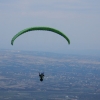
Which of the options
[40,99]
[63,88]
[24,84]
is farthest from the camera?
[24,84]

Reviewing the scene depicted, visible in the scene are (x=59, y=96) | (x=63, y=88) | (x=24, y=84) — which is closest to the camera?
(x=59, y=96)

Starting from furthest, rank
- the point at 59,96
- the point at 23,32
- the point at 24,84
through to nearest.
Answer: the point at 24,84 → the point at 59,96 → the point at 23,32

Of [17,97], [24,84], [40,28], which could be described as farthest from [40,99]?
[40,28]

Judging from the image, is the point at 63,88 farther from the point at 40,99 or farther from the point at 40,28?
the point at 40,28

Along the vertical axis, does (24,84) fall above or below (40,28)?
above

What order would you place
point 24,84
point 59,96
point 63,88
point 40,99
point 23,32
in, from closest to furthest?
point 23,32 → point 40,99 → point 59,96 → point 63,88 → point 24,84

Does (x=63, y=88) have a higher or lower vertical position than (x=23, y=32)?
higher

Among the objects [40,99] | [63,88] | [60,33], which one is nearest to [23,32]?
[60,33]

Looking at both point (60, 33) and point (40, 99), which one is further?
point (40, 99)

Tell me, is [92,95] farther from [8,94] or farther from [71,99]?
[8,94]
